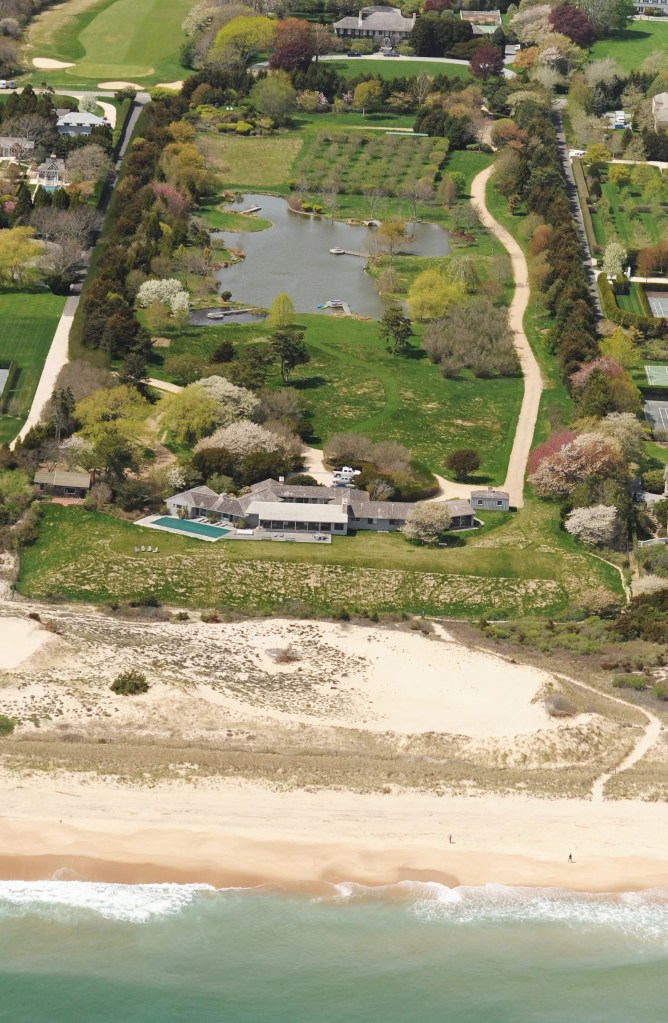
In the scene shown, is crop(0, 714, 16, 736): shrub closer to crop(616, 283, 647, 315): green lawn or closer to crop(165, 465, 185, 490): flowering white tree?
crop(165, 465, 185, 490): flowering white tree

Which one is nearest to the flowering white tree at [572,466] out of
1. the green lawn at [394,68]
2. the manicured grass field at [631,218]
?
the manicured grass field at [631,218]

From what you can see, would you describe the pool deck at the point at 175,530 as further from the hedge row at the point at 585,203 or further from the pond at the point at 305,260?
the hedge row at the point at 585,203

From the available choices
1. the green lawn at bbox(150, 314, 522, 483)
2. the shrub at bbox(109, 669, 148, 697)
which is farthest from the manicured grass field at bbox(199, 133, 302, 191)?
the shrub at bbox(109, 669, 148, 697)

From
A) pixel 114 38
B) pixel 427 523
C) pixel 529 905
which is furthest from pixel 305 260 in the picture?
pixel 529 905

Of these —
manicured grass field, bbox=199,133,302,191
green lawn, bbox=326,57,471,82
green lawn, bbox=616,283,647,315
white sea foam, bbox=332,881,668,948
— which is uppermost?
white sea foam, bbox=332,881,668,948

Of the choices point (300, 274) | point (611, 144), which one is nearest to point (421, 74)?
point (611, 144)
